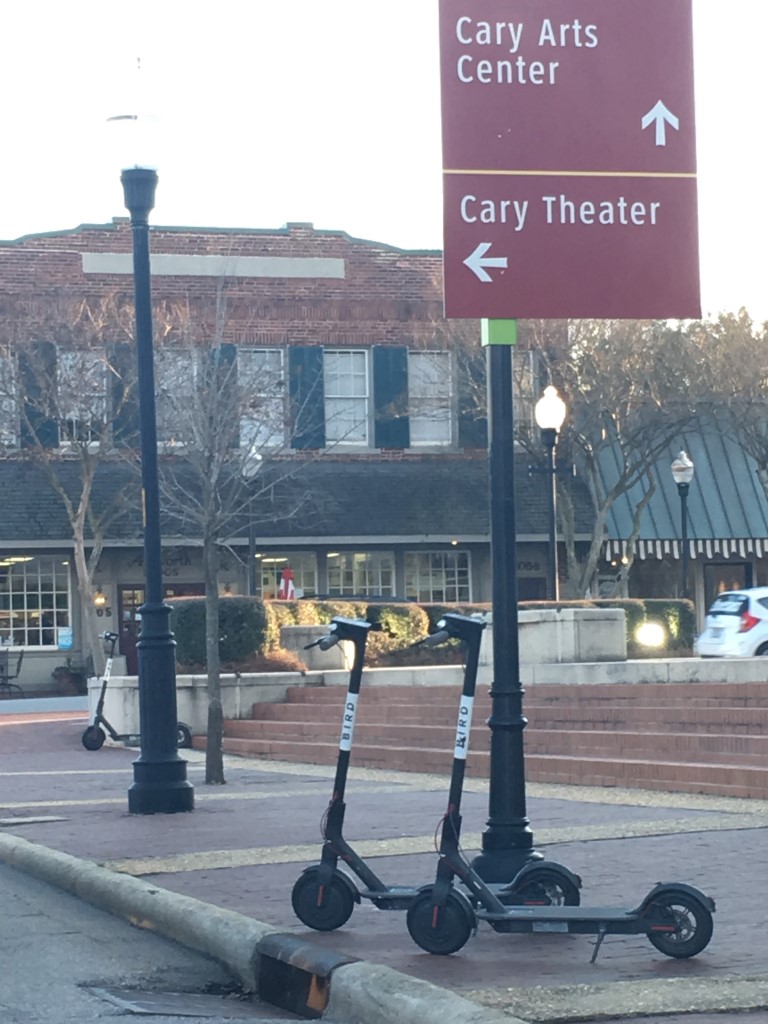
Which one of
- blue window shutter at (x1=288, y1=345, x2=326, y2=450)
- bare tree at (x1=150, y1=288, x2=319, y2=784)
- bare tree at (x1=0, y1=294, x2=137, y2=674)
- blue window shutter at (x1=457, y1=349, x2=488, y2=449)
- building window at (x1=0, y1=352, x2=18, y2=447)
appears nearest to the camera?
bare tree at (x1=150, y1=288, x2=319, y2=784)

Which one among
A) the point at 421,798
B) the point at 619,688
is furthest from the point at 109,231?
the point at 421,798

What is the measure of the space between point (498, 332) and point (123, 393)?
23.8m

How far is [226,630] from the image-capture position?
→ 23.3 m

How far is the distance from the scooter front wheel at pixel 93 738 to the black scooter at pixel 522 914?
1459 cm

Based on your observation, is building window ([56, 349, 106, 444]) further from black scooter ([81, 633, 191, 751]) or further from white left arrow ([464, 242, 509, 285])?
white left arrow ([464, 242, 509, 285])

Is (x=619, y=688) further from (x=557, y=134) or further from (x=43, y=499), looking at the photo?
(x=43, y=499)

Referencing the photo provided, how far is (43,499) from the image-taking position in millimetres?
32969

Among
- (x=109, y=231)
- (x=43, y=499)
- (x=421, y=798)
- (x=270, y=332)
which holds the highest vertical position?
(x=109, y=231)

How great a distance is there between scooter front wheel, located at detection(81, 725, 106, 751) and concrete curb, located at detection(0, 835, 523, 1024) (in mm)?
11613

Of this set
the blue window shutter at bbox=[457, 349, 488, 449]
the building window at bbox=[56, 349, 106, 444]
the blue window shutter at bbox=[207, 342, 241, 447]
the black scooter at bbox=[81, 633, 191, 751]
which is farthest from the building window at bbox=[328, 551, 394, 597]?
the black scooter at bbox=[81, 633, 191, 751]

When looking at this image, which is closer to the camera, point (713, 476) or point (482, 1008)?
point (482, 1008)

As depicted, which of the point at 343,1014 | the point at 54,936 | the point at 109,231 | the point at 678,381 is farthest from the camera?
the point at 109,231

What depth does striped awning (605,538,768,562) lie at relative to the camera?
114ft

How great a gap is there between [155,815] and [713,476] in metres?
24.7
